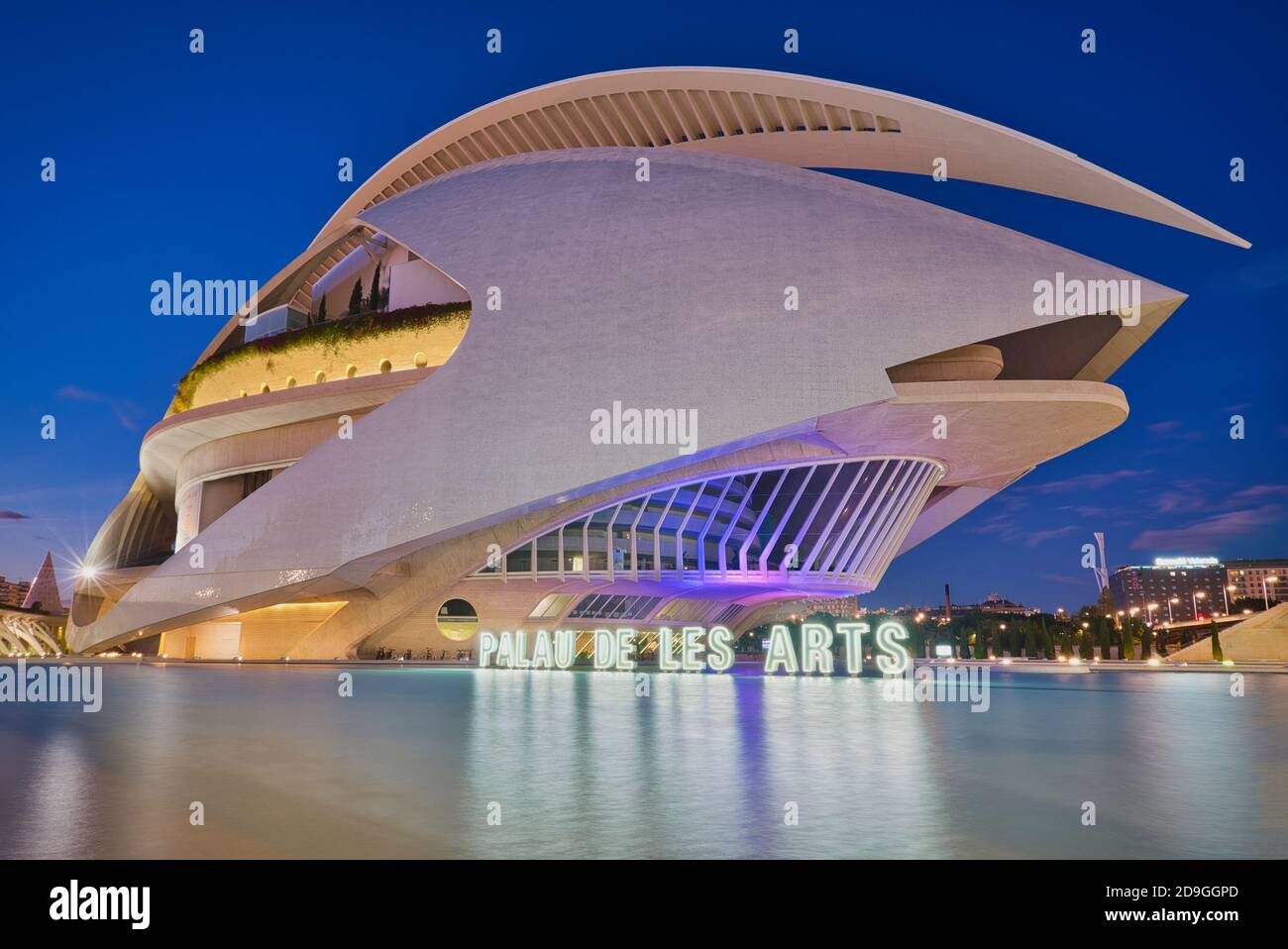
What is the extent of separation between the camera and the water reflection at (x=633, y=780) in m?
4.64

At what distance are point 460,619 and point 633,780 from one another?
76.7 feet

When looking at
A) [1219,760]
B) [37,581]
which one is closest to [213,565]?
[1219,760]

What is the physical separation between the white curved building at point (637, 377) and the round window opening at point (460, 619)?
0.23ft

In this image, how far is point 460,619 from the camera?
29.0m

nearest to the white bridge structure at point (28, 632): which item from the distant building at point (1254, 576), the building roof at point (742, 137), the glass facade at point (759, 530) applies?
the building roof at point (742, 137)

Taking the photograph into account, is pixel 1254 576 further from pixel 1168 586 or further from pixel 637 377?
pixel 637 377

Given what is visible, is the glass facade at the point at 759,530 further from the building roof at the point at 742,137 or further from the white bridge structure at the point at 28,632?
the white bridge structure at the point at 28,632

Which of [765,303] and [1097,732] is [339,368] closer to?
[765,303]

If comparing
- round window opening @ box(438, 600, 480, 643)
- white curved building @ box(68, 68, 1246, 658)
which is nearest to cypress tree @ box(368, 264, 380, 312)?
white curved building @ box(68, 68, 1246, 658)

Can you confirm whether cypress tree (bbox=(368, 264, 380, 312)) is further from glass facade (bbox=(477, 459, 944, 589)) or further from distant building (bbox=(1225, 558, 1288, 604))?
distant building (bbox=(1225, 558, 1288, 604))

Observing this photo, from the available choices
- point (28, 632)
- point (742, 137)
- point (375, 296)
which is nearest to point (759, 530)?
point (742, 137)

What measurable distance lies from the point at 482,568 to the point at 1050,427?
16541mm

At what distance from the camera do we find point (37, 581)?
54844 mm
